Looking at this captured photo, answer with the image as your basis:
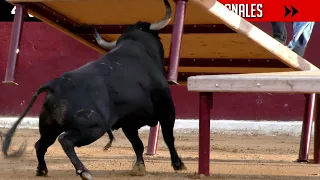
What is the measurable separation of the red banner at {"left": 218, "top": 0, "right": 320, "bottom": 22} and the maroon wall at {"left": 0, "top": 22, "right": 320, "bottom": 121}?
7.70 feet

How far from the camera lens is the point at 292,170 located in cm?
524

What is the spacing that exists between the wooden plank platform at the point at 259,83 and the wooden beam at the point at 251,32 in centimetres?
74

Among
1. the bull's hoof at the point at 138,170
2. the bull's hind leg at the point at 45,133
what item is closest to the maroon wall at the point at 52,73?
the bull's hoof at the point at 138,170

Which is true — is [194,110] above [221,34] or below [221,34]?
below

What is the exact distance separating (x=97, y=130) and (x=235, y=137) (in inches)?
184

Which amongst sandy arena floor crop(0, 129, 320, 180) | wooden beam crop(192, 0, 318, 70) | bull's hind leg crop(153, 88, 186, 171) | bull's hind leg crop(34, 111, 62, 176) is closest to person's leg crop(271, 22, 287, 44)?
sandy arena floor crop(0, 129, 320, 180)

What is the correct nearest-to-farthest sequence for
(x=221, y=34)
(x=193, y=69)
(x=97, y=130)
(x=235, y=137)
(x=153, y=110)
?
(x=97, y=130) < (x=153, y=110) < (x=221, y=34) < (x=193, y=69) < (x=235, y=137)

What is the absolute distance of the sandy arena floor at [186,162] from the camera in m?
4.80

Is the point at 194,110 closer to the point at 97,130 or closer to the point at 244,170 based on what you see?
the point at 244,170

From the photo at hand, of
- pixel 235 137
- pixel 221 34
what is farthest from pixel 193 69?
pixel 235 137

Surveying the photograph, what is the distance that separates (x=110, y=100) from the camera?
4387 millimetres

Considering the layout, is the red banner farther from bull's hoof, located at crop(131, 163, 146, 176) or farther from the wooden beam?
bull's hoof, located at crop(131, 163, 146, 176)

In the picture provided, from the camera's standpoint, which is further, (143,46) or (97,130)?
(143,46)

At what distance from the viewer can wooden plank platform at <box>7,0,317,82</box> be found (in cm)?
532
